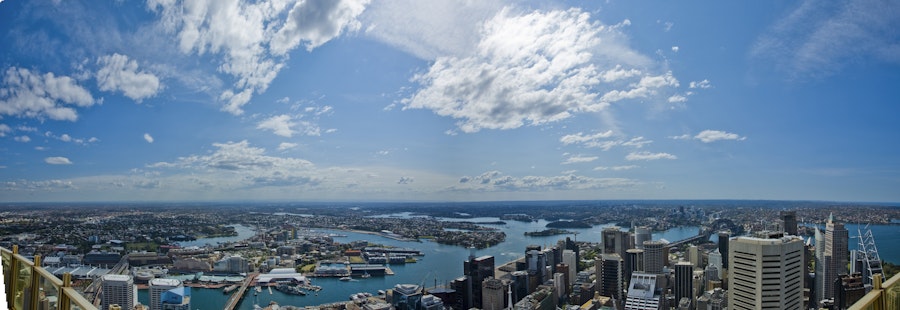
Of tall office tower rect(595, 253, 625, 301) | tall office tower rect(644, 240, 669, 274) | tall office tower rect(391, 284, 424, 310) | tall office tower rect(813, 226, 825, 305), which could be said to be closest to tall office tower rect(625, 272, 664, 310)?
tall office tower rect(595, 253, 625, 301)

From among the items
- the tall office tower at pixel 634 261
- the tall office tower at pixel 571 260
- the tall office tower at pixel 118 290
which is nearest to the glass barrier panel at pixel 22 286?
the tall office tower at pixel 118 290

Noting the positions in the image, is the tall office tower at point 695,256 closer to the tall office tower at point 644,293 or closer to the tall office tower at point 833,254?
the tall office tower at point 644,293

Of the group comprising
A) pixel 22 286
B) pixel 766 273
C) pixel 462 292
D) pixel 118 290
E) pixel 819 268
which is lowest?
pixel 462 292

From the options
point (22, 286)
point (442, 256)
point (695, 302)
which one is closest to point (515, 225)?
point (442, 256)

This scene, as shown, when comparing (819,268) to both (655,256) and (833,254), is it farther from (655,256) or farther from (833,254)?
(655,256)

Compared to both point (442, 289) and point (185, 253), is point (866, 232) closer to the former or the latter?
point (442, 289)

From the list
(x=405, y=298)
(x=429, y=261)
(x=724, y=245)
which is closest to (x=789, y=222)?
(x=724, y=245)
